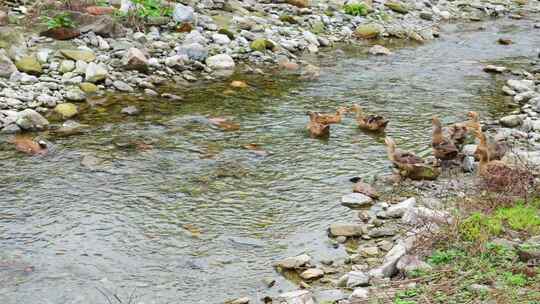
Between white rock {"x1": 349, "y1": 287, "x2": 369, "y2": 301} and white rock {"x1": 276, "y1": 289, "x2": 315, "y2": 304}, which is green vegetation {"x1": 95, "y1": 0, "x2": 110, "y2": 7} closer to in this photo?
white rock {"x1": 276, "y1": 289, "x2": 315, "y2": 304}

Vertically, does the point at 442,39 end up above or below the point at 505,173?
below

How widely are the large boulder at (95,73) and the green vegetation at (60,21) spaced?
1826mm

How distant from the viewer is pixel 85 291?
5.81 m

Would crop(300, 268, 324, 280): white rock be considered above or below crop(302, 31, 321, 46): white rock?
above

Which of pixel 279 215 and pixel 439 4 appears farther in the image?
pixel 439 4

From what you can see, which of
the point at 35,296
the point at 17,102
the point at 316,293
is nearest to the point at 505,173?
the point at 316,293

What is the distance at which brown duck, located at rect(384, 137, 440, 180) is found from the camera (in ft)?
26.7

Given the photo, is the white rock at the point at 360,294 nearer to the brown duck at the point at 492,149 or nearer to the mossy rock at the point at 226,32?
the brown duck at the point at 492,149

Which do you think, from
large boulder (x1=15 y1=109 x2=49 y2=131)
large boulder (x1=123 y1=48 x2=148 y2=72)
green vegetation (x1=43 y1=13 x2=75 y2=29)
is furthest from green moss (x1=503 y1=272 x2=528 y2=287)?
green vegetation (x1=43 y1=13 x2=75 y2=29)

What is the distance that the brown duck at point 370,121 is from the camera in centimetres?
982

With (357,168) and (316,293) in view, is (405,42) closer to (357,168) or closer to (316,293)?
(357,168)

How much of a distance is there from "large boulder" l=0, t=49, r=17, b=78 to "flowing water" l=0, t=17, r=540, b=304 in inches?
64.9

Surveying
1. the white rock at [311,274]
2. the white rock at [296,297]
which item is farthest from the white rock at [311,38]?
the white rock at [296,297]

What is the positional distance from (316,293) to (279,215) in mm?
1746
